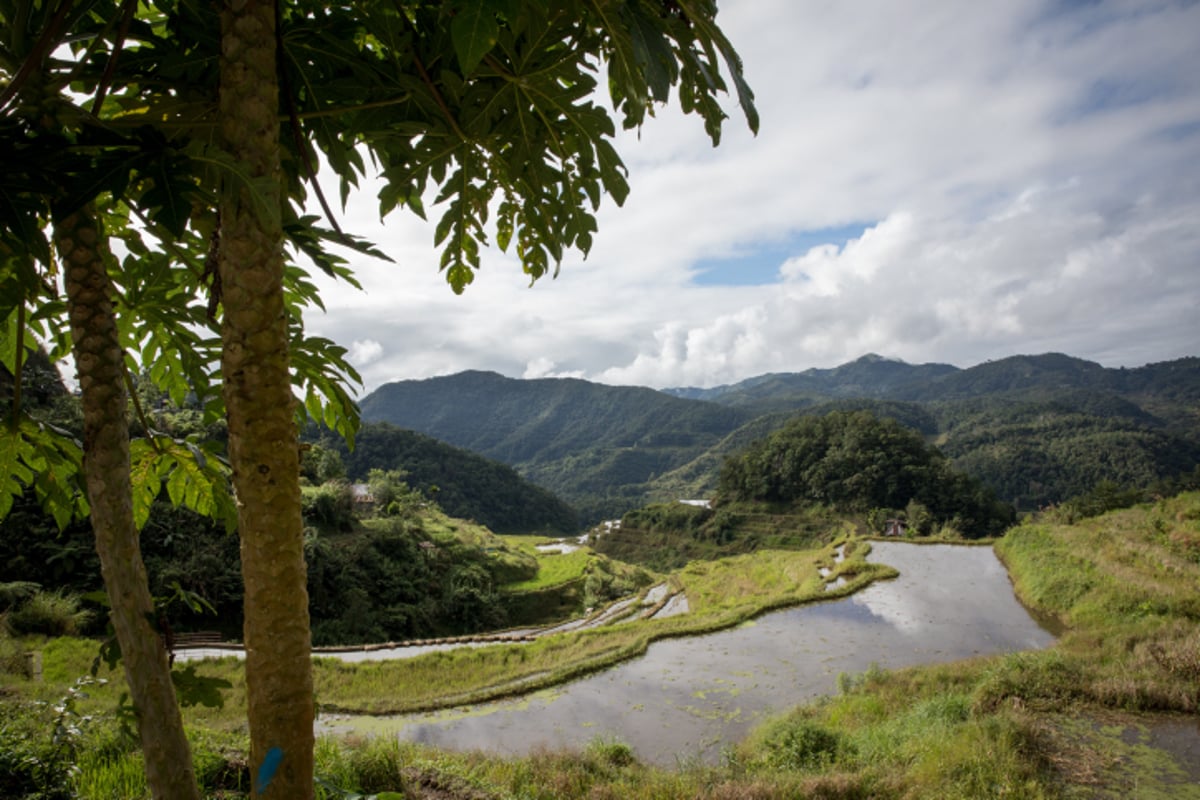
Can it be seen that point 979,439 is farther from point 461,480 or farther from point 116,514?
point 116,514

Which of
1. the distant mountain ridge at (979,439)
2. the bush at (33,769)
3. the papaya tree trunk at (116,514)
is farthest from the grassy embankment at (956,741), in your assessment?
the distant mountain ridge at (979,439)

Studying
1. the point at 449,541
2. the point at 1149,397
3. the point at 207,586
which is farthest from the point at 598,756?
the point at 1149,397

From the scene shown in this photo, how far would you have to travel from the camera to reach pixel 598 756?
18.7 feet

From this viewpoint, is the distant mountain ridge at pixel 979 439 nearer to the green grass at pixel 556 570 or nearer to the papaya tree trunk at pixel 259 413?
the green grass at pixel 556 570

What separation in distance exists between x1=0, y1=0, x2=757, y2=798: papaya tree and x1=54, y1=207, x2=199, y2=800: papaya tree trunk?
0.08ft

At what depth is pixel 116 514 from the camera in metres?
1.07

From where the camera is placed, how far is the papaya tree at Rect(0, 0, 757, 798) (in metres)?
0.86

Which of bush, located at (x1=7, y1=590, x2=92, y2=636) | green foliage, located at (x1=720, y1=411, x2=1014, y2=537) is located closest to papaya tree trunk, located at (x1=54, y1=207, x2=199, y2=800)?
bush, located at (x1=7, y1=590, x2=92, y2=636)

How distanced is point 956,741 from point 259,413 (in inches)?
256

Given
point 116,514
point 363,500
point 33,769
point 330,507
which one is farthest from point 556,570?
point 116,514

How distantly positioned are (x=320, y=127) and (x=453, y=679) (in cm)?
1145

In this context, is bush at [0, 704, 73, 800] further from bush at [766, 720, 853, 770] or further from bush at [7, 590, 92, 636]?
bush at [7, 590, 92, 636]

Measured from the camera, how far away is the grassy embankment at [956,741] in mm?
4359

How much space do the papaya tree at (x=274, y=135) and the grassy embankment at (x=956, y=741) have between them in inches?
116
